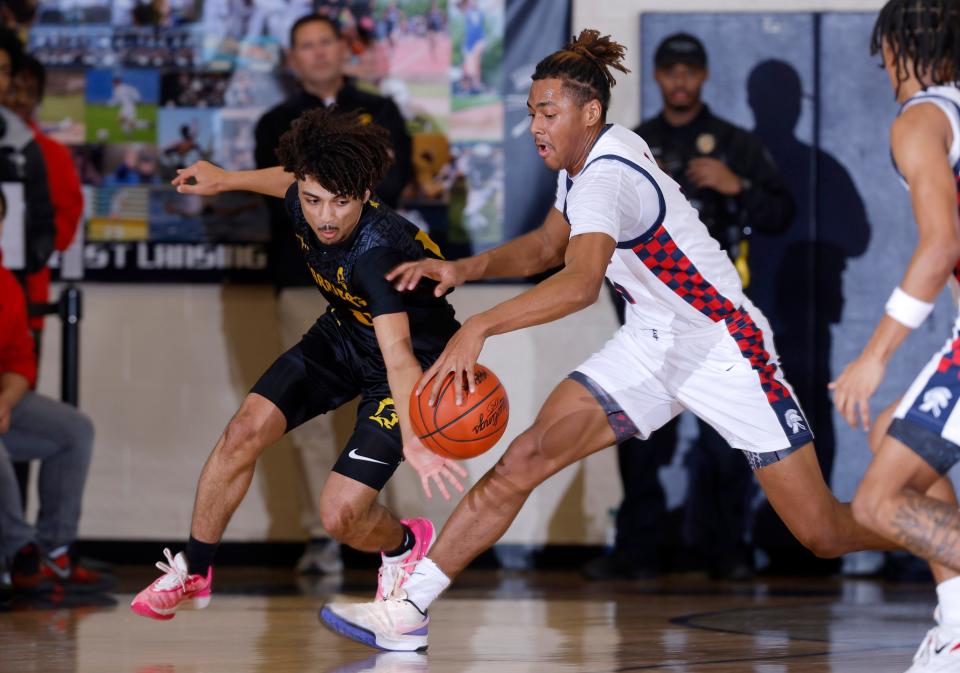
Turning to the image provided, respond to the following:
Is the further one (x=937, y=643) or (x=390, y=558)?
(x=390, y=558)

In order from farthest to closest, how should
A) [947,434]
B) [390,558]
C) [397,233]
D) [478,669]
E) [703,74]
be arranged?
[703,74] → [390,558] → [397,233] → [478,669] → [947,434]

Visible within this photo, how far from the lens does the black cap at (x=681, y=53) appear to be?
6652 mm

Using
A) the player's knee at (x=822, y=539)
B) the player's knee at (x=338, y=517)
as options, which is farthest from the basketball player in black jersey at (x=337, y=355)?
the player's knee at (x=822, y=539)

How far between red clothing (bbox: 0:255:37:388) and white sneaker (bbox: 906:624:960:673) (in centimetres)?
374

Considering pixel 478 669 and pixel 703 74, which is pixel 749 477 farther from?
pixel 478 669

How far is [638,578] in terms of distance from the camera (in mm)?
6734

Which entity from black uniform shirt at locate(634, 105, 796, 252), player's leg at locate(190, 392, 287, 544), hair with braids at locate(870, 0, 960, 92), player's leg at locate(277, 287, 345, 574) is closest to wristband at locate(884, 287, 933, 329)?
hair with braids at locate(870, 0, 960, 92)

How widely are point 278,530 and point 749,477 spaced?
7.45 feet

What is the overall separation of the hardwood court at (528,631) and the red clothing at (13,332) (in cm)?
97

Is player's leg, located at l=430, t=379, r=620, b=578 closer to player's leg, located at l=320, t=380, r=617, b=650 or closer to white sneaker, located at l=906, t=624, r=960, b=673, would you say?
player's leg, located at l=320, t=380, r=617, b=650

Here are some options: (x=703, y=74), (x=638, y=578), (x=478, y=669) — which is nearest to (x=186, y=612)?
(x=478, y=669)

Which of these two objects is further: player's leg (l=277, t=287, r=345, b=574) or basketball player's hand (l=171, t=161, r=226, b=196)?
player's leg (l=277, t=287, r=345, b=574)

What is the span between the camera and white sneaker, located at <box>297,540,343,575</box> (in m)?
6.82

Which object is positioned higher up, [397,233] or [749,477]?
[397,233]
